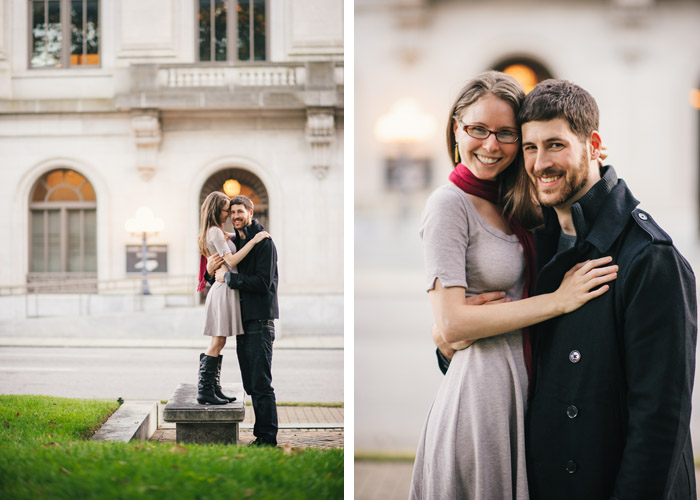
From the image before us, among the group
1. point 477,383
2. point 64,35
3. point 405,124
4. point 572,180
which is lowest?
point 477,383

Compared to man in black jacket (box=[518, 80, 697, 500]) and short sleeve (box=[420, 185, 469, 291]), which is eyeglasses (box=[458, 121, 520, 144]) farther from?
short sleeve (box=[420, 185, 469, 291])

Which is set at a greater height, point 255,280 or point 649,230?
point 649,230

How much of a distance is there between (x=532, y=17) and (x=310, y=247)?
7.15 feet

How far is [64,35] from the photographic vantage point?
10.9ft

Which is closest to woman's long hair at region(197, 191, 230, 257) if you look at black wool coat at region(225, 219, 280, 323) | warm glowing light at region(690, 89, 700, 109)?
black wool coat at region(225, 219, 280, 323)

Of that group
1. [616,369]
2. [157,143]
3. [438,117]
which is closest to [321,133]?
[157,143]

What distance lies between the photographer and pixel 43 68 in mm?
3305

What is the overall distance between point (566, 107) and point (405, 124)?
7.31ft

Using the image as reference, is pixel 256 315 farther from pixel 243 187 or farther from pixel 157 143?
pixel 157 143

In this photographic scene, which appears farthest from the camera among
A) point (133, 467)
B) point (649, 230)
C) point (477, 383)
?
point (133, 467)

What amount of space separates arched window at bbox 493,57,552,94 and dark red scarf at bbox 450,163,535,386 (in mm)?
2164

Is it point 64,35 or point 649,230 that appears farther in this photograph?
point 64,35

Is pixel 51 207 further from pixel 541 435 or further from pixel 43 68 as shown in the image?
pixel 541 435

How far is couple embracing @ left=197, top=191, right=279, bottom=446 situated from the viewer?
10.4 feet
